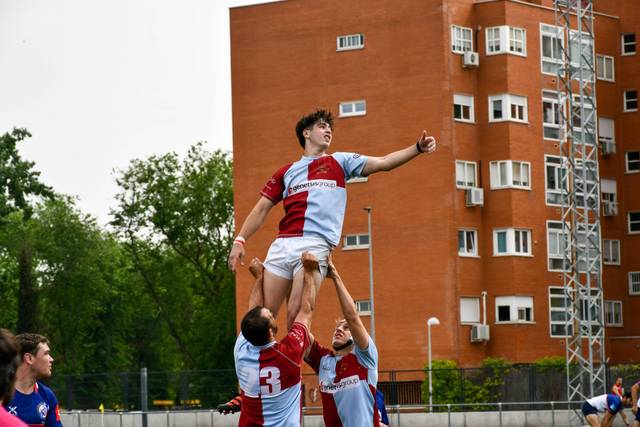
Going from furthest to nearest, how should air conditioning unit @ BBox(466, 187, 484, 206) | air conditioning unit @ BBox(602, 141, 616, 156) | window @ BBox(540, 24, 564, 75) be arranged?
1. air conditioning unit @ BBox(602, 141, 616, 156)
2. window @ BBox(540, 24, 564, 75)
3. air conditioning unit @ BBox(466, 187, 484, 206)

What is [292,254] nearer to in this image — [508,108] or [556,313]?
[508,108]

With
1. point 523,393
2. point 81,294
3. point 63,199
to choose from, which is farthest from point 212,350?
point 523,393

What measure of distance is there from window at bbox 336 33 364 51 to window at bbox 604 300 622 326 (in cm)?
1775

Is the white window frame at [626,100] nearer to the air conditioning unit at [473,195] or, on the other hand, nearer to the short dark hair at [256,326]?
the air conditioning unit at [473,195]

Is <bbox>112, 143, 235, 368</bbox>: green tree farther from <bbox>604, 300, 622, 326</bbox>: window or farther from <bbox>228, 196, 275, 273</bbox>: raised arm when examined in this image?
<bbox>228, 196, 275, 273</bbox>: raised arm

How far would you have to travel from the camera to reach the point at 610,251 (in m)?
77.0

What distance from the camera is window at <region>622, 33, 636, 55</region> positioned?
78250 millimetres

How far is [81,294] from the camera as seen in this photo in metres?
105

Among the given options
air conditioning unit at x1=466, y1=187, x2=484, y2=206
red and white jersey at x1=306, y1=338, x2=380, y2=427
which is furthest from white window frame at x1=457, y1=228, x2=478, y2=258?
red and white jersey at x1=306, y1=338, x2=380, y2=427

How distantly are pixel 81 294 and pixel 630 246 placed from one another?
42.3 m

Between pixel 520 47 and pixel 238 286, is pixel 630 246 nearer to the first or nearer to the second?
pixel 520 47

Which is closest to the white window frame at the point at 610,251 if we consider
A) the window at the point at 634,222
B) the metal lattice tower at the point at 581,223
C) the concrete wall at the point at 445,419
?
the window at the point at 634,222

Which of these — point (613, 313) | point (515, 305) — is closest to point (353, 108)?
point (515, 305)

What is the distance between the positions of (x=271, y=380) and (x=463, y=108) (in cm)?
6048
